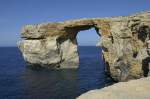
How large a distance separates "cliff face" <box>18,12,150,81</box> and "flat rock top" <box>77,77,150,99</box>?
2085 cm

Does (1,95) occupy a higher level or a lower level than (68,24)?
lower

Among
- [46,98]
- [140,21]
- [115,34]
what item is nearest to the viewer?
[46,98]

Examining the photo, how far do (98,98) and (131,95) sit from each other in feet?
5.78

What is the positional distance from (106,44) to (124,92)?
35.8 metres

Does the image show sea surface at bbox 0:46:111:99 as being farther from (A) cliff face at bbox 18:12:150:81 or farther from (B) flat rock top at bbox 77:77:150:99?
(B) flat rock top at bbox 77:77:150:99

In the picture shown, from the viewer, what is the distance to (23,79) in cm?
5350

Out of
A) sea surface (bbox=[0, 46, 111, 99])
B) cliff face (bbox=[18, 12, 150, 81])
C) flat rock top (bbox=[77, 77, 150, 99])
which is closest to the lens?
flat rock top (bbox=[77, 77, 150, 99])

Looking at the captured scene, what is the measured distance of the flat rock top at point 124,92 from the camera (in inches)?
517

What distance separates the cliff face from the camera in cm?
4153

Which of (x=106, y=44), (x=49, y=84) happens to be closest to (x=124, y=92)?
(x=49, y=84)

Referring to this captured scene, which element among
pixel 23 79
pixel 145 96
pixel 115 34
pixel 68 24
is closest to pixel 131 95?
pixel 145 96

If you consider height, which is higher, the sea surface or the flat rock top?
the flat rock top

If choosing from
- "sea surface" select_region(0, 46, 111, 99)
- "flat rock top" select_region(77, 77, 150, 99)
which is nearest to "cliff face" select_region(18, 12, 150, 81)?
"sea surface" select_region(0, 46, 111, 99)

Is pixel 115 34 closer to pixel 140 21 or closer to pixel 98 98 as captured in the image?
pixel 140 21
